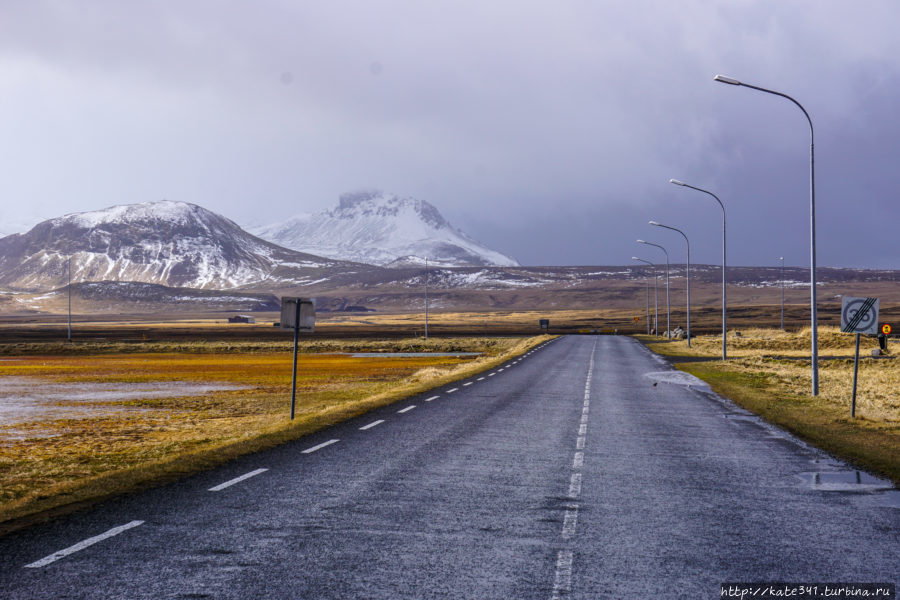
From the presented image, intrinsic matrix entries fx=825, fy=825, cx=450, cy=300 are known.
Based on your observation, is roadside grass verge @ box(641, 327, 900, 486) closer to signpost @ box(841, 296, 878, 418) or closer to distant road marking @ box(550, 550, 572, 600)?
signpost @ box(841, 296, 878, 418)

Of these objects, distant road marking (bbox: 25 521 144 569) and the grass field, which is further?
the grass field

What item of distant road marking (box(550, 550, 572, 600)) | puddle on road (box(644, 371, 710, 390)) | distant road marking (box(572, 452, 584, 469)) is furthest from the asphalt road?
puddle on road (box(644, 371, 710, 390))

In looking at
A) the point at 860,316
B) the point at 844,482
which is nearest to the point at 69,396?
the point at 860,316

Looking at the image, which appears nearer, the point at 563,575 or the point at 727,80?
the point at 563,575

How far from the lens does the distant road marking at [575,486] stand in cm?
945

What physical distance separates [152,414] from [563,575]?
64.7 ft

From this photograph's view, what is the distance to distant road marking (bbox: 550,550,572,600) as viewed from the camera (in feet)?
19.4

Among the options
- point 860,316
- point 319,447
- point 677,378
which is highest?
point 860,316

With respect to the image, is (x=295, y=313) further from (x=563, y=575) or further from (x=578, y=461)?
(x=563, y=575)

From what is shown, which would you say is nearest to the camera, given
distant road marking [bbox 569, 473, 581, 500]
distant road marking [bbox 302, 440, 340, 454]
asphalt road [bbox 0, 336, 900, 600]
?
asphalt road [bbox 0, 336, 900, 600]

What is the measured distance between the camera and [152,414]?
23609 millimetres

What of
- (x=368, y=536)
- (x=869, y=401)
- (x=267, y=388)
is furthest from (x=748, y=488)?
(x=267, y=388)

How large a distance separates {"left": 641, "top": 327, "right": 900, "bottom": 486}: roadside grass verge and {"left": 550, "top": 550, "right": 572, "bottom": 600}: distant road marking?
19.8 feet

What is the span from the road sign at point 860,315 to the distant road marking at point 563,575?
1332cm
